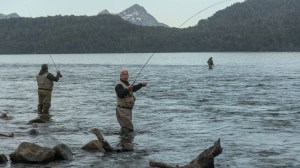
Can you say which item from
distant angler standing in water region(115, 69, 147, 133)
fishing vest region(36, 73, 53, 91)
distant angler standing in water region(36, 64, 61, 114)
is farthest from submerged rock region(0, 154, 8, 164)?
fishing vest region(36, 73, 53, 91)

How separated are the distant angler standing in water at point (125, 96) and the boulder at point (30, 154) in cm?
297

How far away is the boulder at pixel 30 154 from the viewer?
11414mm

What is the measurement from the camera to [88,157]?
40.3ft

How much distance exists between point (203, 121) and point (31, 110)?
9.08 meters

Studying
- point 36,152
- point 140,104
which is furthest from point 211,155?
point 140,104

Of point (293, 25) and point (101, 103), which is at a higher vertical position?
point (293, 25)

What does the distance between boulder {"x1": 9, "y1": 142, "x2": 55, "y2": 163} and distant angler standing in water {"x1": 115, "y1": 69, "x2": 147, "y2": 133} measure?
297 cm

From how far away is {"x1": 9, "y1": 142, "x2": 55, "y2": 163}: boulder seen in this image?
1141 cm

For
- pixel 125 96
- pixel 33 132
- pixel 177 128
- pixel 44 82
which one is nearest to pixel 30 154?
pixel 125 96

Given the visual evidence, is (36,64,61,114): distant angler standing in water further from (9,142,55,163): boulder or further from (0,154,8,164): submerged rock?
(0,154,8,164): submerged rock

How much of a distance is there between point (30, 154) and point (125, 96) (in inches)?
137

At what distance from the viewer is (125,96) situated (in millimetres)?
13859

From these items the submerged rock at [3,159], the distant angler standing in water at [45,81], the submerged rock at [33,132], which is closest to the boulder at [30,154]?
the submerged rock at [3,159]

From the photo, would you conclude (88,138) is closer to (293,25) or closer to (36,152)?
(36,152)
